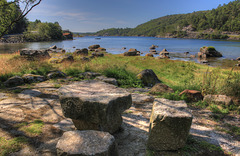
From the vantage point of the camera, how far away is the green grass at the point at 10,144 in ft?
8.88

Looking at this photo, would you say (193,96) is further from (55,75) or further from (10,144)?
(55,75)

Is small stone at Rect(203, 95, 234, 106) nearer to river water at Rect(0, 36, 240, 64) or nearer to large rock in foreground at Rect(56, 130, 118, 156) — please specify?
large rock in foreground at Rect(56, 130, 118, 156)

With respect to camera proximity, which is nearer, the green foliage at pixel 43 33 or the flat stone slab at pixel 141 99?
the flat stone slab at pixel 141 99

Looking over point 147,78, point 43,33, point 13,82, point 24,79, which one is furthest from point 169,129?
point 43,33

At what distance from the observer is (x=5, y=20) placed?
7941 mm

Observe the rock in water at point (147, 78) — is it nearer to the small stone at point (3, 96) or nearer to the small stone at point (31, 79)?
the small stone at point (31, 79)

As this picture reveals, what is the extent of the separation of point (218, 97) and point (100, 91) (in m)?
4.64

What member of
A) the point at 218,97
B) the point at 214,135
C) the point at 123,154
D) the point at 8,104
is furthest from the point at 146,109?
the point at 8,104

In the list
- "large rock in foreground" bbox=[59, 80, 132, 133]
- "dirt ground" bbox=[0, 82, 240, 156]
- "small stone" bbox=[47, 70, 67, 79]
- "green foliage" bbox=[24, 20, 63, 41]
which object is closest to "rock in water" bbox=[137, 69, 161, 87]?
"dirt ground" bbox=[0, 82, 240, 156]

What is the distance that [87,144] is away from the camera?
2199 millimetres

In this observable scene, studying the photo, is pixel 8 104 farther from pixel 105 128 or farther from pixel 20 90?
pixel 105 128

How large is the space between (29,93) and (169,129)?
546cm

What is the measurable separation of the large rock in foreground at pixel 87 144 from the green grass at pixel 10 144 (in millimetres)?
1195

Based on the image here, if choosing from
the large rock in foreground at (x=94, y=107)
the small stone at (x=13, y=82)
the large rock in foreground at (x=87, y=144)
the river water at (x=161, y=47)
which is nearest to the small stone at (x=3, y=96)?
the small stone at (x=13, y=82)
